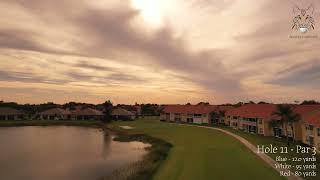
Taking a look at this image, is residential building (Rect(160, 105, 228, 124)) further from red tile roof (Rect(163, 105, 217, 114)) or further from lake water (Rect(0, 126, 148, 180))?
lake water (Rect(0, 126, 148, 180))

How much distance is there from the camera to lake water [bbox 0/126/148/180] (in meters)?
45.1

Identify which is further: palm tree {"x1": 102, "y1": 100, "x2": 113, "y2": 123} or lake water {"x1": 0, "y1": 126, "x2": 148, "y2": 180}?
palm tree {"x1": 102, "y1": 100, "x2": 113, "y2": 123}

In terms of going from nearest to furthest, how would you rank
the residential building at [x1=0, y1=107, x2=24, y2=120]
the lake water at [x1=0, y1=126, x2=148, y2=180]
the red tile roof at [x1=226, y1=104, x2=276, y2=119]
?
the lake water at [x1=0, y1=126, x2=148, y2=180] → the red tile roof at [x1=226, y1=104, x2=276, y2=119] → the residential building at [x1=0, y1=107, x2=24, y2=120]

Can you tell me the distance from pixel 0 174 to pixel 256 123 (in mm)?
64931

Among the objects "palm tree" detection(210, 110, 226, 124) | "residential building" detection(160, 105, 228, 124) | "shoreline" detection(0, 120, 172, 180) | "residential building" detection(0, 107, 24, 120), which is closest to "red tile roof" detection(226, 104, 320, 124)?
"palm tree" detection(210, 110, 226, 124)

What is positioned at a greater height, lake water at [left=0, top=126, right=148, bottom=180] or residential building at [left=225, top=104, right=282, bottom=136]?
residential building at [left=225, top=104, right=282, bottom=136]

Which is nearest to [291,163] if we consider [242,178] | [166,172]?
[242,178]

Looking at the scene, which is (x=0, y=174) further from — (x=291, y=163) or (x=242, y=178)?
(x=291, y=163)

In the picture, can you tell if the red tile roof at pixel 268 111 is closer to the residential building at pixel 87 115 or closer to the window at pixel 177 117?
the window at pixel 177 117

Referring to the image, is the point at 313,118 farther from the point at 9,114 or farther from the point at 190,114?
the point at 9,114

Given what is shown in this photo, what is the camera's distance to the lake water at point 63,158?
4509 cm

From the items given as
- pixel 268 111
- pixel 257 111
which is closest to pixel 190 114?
pixel 257 111

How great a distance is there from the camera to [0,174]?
44.8 m

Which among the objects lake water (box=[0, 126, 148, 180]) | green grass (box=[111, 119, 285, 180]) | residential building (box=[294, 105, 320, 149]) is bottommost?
lake water (box=[0, 126, 148, 180])
